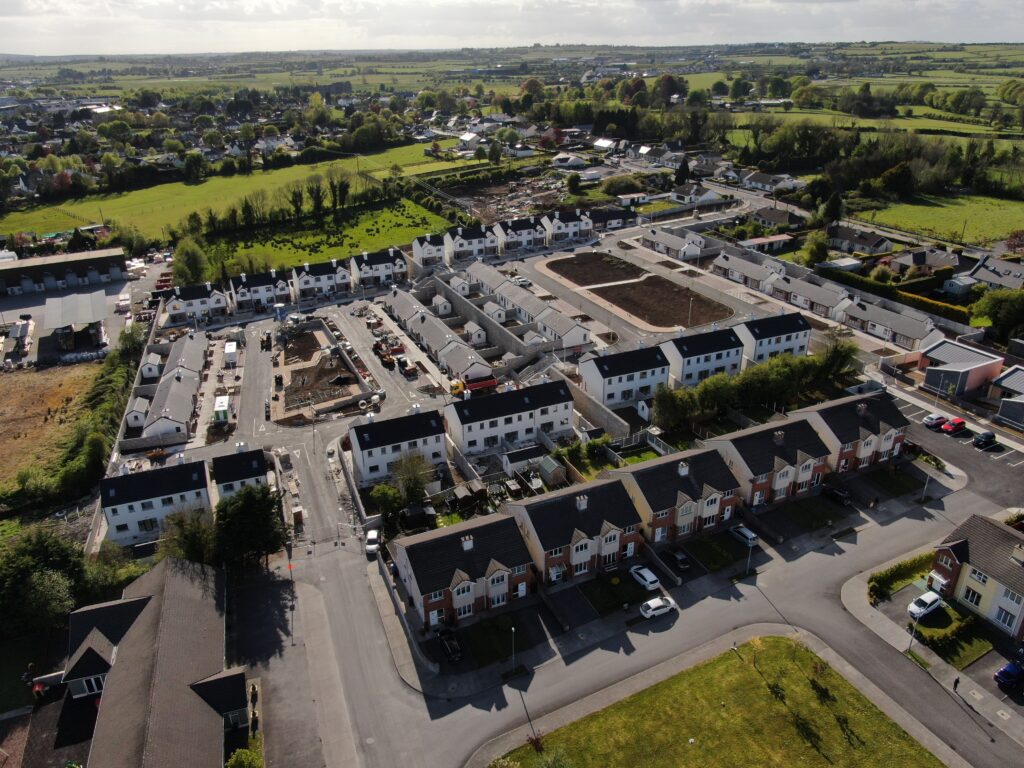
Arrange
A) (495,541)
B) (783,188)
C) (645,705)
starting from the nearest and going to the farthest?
(645,705) → (495,541) → (783,188)

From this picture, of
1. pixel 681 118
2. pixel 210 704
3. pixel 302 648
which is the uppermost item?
pixel 681 118

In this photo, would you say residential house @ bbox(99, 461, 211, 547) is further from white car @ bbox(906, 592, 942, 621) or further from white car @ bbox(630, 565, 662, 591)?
white car @ bbox(906, 592, 942, 621)

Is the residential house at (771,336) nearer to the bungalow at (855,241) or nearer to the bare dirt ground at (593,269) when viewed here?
the bare dirt ground at (593,269)

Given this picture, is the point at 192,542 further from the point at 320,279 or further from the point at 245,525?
the point at 320,279

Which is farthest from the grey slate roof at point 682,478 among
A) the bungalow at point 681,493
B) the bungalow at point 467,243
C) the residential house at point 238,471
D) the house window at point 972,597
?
the bungalow at point 467,243

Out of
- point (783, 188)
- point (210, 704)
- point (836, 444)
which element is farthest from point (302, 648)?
point (783, 188)

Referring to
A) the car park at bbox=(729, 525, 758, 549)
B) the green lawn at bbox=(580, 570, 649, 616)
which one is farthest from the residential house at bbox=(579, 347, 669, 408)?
the green lawn at bbox=(580, 570, 649, 616)

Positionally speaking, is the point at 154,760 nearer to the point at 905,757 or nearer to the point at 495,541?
the point at 495,541
